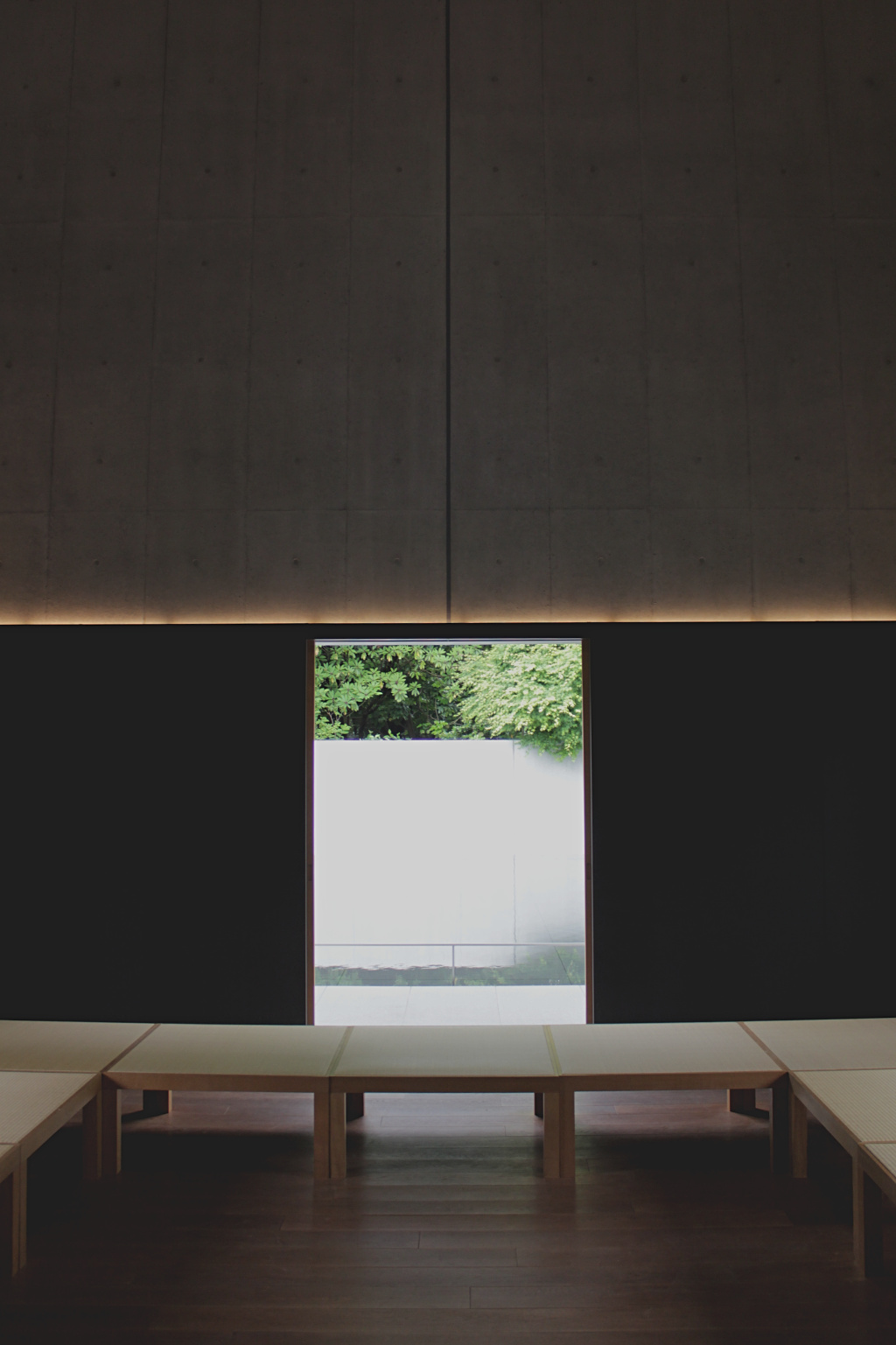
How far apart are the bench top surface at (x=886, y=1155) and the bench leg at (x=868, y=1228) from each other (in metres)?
0.11

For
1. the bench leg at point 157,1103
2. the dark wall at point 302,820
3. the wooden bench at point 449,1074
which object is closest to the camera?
the wooden bench at point 449,1074

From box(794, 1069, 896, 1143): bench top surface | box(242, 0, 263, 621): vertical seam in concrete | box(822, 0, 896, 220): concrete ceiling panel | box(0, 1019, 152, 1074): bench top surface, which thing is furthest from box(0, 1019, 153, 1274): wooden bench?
box(822, 0, 896, 220): concrete ceiling panel

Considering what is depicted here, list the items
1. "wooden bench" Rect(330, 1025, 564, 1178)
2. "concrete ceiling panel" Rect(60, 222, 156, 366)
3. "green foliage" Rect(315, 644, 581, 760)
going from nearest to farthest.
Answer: "wooden bench" Rect(330, 1025, 564, 1178)
"concrete ceiling panel" Rect(60, 222, 156, 366)
"green foliage" Rect(315, 644, 581, 760)

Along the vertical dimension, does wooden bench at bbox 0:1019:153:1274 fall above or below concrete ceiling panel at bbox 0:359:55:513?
below

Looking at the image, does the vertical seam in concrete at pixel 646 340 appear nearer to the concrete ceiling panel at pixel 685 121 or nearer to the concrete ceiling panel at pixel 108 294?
the concrete ceiling panel at pixel 685 121

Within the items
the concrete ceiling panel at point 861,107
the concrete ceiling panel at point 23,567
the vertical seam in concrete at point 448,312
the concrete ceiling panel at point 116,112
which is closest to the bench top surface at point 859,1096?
the vertical seam in concrete at point 448,312

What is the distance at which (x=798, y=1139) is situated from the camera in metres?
3.73

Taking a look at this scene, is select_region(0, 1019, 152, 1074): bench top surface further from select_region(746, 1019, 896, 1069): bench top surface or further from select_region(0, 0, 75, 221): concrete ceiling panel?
select_region(0, 0, 75, 221): concrete ceiling panel

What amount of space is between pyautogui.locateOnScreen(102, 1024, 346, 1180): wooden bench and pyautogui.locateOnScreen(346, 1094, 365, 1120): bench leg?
0.38 meters

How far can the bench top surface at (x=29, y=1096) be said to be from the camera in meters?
3.15

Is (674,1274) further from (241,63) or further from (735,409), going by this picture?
(241,63)

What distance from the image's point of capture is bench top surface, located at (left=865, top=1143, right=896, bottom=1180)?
2861 mm

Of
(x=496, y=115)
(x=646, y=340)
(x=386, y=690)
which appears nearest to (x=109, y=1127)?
(x=646, y=340)

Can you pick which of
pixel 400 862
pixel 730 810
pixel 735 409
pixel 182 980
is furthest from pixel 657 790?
pixel 182 980
